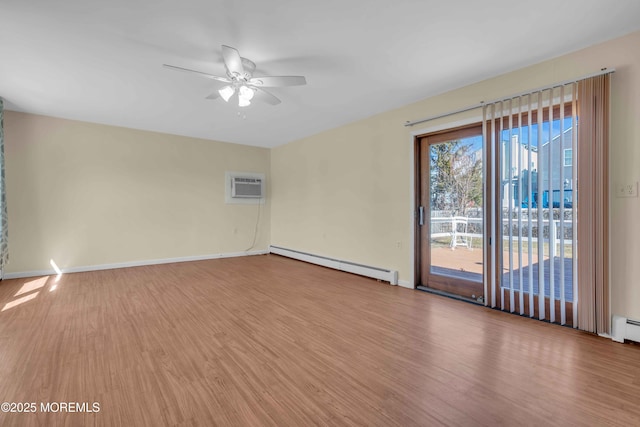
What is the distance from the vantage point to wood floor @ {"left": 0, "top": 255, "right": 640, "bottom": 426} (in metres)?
1.49

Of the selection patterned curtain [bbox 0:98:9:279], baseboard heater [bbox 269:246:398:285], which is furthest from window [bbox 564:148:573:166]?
patterned curtain [bbox 0:98:9:279]

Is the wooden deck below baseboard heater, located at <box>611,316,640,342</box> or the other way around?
the other way around

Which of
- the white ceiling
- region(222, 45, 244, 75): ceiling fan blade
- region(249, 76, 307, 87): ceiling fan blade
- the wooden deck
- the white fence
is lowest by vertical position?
the wooden deck

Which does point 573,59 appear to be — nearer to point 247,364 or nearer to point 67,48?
point 247,364

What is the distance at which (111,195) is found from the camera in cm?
506

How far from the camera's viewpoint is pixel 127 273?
15.6 feet

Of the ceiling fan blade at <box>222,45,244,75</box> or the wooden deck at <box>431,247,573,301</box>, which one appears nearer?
the ceiling fan blade at <box>222,45,244,75</box>

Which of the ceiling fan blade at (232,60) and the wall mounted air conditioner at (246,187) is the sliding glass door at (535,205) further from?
the wall mounted air conditioner at (246,187)

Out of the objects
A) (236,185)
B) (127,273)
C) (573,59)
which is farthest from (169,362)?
(236,185)

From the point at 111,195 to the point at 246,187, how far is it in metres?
2.60

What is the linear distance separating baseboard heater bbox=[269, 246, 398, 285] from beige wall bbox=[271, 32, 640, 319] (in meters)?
0.11

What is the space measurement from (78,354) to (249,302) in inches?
61.6

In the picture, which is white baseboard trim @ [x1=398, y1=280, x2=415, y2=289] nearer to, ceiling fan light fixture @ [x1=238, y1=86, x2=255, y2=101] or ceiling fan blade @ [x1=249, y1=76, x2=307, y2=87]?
ceiling fan blade @ [x1=249, y1=76, x2=307, y2=87]

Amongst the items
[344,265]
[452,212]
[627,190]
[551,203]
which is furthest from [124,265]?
[627,190]
